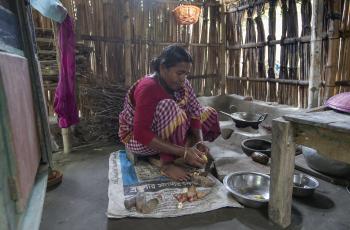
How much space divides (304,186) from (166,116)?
1221 mm

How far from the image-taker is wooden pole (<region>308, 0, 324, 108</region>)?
2.75 m

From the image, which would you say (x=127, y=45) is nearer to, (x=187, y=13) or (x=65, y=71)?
(x=187, y=13)

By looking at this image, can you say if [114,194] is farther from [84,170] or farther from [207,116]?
[207,116]

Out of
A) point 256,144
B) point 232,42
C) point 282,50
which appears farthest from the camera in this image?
point 232,42

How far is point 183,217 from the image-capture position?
1689 mm

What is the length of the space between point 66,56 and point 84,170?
1.18 metres

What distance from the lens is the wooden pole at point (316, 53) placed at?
2.75 metres

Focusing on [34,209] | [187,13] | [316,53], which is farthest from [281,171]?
[187,13]

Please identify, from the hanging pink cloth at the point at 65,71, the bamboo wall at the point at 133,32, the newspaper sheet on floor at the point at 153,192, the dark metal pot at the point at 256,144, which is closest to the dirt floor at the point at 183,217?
the newspaper sheet on floor at the point at 153,192

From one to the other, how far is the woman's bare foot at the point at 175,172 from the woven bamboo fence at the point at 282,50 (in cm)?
191

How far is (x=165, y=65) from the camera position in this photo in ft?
6.72

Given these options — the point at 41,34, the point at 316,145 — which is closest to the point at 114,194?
the point at 316,145

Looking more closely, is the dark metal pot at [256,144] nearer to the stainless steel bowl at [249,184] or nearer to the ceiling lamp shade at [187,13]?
the stainless steel bowl at [249,184]

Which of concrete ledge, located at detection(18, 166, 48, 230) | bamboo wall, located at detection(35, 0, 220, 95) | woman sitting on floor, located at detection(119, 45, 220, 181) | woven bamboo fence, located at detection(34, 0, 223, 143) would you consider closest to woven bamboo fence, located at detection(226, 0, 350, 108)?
bamboo wall, located at detection(35, 0, 220, 95)
